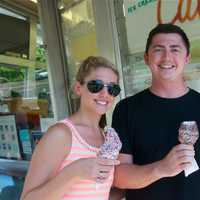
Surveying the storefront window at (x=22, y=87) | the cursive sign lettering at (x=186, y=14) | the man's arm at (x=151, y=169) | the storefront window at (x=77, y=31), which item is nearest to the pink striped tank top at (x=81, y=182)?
the man's arm at (x=151, y=169)

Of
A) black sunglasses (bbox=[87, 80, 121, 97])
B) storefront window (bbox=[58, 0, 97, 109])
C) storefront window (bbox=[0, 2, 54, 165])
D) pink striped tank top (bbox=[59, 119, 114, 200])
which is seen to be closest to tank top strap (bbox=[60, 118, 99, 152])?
pink striped tank top (bbox=[59, 119, 114, 200])

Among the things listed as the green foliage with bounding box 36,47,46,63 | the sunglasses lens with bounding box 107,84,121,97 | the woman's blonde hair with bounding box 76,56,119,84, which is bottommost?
the sunglasses lens with bounding box 107,84,121,97

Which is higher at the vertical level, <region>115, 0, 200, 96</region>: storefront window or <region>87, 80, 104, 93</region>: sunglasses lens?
<region>115, 0, 200, 96</region>: storefront window

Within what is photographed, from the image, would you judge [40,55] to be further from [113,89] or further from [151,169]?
[151,169]

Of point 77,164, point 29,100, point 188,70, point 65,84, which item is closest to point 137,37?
point 188,70

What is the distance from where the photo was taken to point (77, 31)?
3.86 m

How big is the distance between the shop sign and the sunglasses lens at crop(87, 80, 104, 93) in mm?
1103

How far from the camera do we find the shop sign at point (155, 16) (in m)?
2.63

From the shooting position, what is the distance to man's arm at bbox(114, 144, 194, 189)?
1531 mm

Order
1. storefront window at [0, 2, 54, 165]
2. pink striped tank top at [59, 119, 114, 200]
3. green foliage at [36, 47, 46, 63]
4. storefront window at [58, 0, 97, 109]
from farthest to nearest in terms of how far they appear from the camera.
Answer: storefront window at [0, 2, 54, 165] < green foliage at [36, 47, 46, 63] < storefront window at [58, 0, 97, 109] < pink striped tank top at [59, 119, 114, 200]

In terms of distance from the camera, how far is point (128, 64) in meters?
3.19

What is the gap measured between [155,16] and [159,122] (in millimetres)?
1187

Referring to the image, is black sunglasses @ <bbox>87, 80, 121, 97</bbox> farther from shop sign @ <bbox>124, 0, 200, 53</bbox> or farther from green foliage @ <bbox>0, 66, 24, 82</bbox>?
green foliage @ <bbox>0, 66, 24, 82</bbox>

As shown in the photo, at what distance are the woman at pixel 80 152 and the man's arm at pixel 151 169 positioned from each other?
3.9 inches
